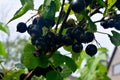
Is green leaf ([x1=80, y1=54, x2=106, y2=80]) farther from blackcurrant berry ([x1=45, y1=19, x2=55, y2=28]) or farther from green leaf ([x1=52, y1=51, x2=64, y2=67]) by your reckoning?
blackcurrant berry ([x1=45, y1=19, x2=55, y2=28])

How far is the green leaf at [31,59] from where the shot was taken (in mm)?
1237

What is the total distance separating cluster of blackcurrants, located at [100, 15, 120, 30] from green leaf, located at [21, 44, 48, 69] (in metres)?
0.25

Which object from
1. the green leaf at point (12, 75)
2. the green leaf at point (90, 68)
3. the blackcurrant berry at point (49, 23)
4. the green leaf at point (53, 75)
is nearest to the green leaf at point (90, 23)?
the blackcurrant berry at point (49, 23)

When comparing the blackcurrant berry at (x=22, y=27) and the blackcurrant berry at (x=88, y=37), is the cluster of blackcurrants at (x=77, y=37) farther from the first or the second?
the blackcurrant berry at (x=22, y=27)

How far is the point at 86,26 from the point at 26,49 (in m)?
0.23

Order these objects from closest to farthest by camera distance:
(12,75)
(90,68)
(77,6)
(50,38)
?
(77,6) < (50,38) < (12,75) < (90,68)

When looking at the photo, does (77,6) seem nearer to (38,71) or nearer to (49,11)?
(49,11)

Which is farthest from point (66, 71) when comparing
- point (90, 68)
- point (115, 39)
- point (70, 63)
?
point (90, 68)

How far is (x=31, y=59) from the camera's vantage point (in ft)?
4.09

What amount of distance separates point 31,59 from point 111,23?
0.31 m

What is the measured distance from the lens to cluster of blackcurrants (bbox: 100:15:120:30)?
1.22 metres

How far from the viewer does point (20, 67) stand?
1538 millimetres

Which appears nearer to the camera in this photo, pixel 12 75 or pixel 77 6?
pixel 77 6

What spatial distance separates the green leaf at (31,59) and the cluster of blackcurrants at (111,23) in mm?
250
